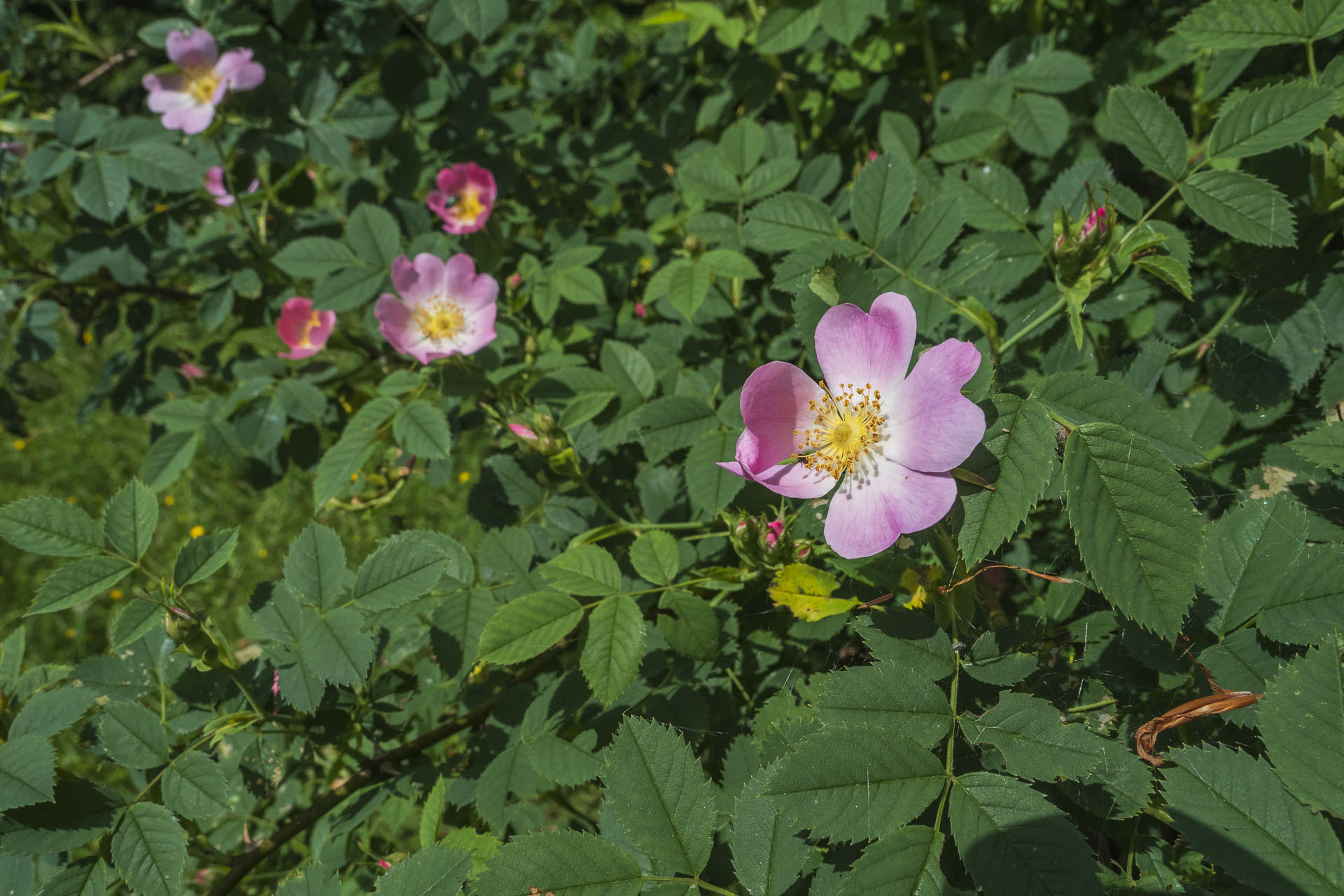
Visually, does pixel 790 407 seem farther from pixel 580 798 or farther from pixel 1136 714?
pixel 580 798

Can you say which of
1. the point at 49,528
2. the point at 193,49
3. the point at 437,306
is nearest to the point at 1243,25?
the point at 437,306

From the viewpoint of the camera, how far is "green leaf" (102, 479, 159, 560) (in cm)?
139

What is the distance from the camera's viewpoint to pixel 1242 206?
1.24m

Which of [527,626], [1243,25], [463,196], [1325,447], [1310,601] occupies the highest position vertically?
[1243,25]

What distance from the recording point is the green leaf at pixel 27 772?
112 centimetres

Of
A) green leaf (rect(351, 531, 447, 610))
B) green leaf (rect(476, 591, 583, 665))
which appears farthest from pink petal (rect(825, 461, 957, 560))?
green leaf (rect(351, 531, 447, 610))

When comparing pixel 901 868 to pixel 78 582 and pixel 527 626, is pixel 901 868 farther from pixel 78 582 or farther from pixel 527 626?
pixel 78 582

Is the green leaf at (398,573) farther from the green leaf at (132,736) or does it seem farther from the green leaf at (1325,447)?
the green leaf at (1325,447)

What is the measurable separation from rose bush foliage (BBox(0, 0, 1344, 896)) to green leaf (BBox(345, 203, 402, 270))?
0.05 ft

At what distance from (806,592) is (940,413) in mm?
344

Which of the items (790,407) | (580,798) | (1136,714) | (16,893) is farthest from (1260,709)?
(580,798)

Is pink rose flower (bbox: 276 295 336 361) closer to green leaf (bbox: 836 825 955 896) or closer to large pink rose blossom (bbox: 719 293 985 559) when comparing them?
large pink rose blossom (bbox: 719 293 985 559)

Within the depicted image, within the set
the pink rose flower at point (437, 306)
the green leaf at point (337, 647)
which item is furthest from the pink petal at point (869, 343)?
the pink rose flower at point (437, 306)

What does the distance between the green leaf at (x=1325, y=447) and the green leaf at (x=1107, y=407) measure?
0.24 metres
